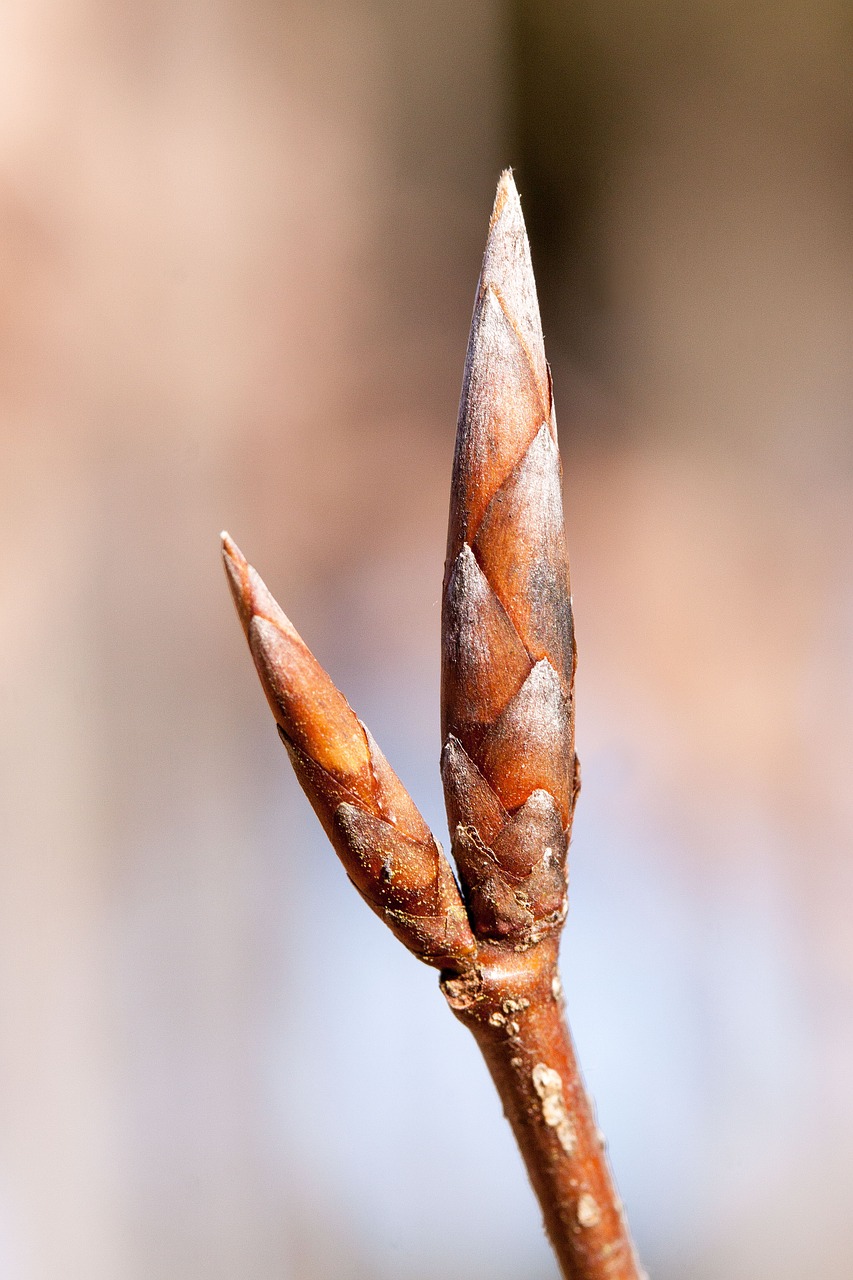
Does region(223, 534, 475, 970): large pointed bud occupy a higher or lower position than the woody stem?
higher

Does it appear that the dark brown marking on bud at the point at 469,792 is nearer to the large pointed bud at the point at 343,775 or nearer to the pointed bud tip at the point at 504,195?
the large pointed bud at the point at 343,775

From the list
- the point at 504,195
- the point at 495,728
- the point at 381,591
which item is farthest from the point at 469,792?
the point at 381,591

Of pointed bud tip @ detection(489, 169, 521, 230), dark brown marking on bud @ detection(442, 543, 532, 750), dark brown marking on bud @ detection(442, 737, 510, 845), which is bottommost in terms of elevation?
dark brown marking on bud @ detection(442, 737, 510, 845)

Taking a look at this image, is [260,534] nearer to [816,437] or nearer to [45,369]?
[45,369]

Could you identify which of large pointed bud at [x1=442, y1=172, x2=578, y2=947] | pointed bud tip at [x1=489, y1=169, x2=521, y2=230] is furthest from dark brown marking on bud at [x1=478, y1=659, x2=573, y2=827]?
pointed bud tip at [x1=489, y1=169, x2=521, y2=230]

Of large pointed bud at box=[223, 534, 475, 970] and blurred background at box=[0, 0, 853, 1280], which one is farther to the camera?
blurred background at box=[0, 0, 853, 1280]

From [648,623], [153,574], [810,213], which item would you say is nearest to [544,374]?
[153,574]

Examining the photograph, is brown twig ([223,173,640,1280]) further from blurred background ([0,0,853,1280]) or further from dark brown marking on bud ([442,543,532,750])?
blurred background ([0,0,853,1280])

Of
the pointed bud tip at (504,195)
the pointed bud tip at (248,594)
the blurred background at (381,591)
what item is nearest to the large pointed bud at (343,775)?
the pointed bud tip at (248,594)
